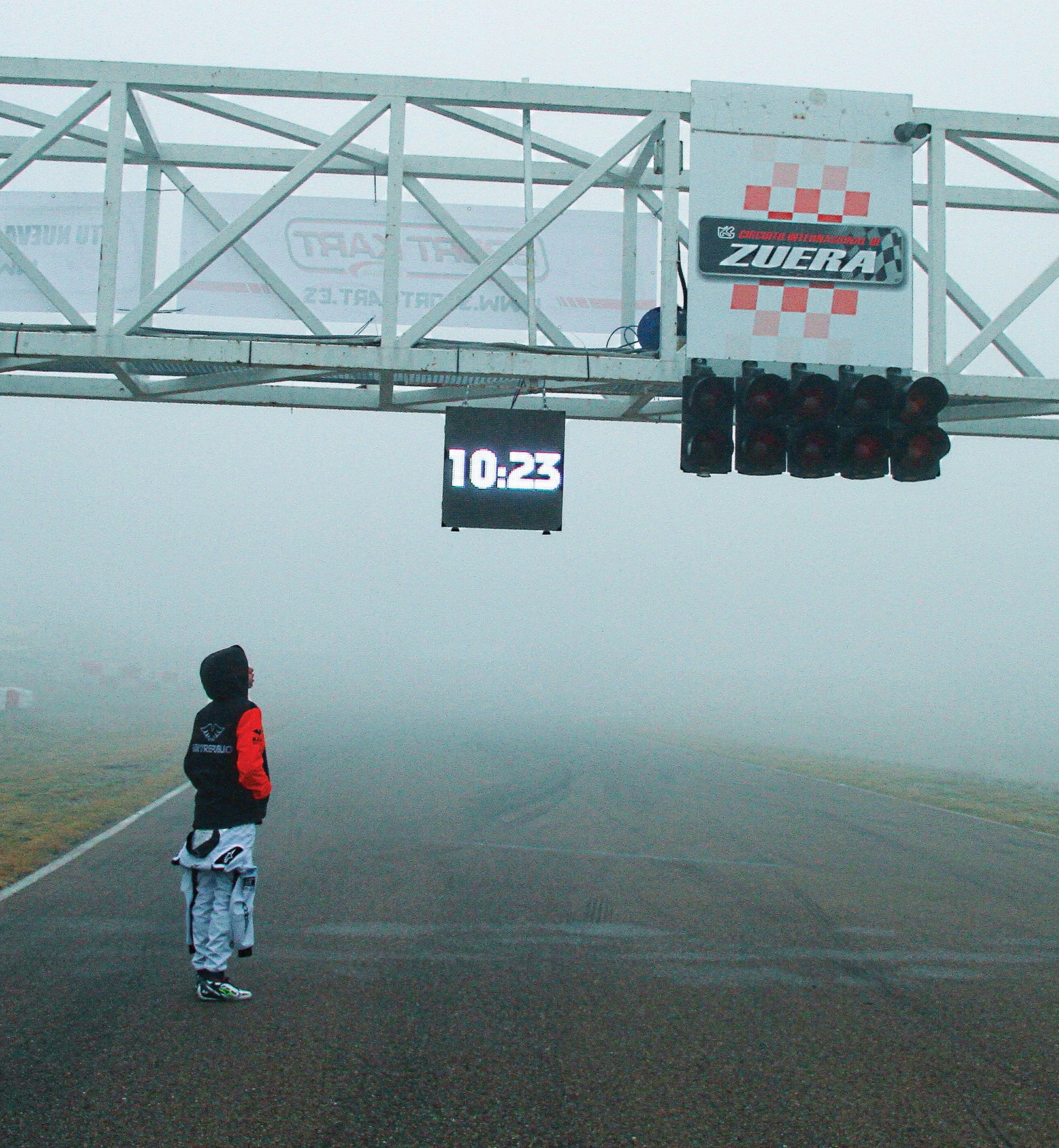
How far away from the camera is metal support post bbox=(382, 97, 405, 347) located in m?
7.78

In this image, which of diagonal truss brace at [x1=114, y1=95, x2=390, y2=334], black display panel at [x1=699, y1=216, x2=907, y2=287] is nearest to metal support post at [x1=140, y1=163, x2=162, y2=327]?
diagonal truss brace at [x1=114, y1=95, x2=390, y2=334]

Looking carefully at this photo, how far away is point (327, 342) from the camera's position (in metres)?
8.03

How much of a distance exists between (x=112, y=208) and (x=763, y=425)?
526 cm

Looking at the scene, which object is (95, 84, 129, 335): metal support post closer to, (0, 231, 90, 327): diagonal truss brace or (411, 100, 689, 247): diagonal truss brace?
(0, 231, 90, 327): diagonal truss brace

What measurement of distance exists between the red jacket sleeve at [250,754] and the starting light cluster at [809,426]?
3.59 m

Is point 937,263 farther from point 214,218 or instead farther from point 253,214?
point 214,218

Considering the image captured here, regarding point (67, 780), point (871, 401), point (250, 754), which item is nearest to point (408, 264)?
point (871, 401)

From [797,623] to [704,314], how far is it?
490 feet

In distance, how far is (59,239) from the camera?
30.6 ft

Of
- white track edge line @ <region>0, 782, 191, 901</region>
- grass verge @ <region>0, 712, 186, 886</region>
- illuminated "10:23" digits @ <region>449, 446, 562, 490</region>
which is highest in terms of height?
illuminated "10:23" digits @ <region>449, 446, 562, 490</region>

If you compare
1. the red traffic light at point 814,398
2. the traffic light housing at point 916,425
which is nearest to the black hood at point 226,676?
the red traffic light at point 814,398

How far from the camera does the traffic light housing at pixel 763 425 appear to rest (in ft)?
25.0

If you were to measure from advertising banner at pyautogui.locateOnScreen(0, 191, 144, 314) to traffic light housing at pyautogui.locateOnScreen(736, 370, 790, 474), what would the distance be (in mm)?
5752

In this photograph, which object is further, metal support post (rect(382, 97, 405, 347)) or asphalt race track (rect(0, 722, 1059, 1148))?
metal support post (rect(382, 97, 405, 347))
